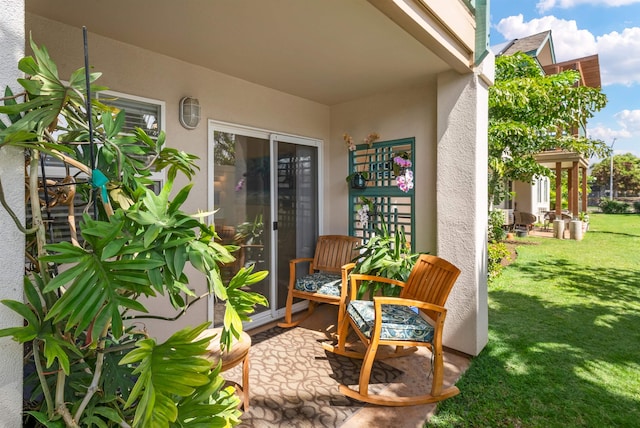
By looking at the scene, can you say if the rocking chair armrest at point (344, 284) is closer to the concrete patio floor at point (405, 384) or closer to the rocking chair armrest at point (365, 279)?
the rocking chair armrest at point (365, 279)

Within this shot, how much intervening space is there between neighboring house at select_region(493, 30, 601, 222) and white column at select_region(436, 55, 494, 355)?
29.5 feet

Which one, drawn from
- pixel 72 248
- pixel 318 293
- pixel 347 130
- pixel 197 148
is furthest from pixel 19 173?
pixel 347 130

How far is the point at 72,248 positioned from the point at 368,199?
3.77m

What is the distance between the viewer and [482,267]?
3.31m

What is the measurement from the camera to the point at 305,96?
436 cm

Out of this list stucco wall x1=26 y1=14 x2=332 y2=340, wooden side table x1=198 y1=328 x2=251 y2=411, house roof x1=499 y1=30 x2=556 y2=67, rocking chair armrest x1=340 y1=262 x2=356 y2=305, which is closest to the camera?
wooden side table x1=198 y1=328 x2=251 y2=411

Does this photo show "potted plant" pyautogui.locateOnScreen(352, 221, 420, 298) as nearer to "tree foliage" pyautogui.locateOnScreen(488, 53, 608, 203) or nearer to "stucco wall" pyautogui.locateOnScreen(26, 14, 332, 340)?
"stucco wall" pyautogui.locateOnScreen(26, 14, 332, 340)

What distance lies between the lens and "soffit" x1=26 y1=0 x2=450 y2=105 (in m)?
2.30

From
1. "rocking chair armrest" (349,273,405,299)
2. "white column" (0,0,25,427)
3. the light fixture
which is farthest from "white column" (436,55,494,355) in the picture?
"white column" (0,0,25,427)

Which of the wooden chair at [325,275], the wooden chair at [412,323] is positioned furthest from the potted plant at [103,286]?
the wooden chair at [325,275]

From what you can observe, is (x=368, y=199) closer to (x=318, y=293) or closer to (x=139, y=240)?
(x=318, y=293)

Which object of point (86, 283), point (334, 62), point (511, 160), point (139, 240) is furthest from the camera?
point (511, 160)

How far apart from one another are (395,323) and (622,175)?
3982 cm

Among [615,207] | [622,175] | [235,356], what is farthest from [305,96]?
[622,175]
